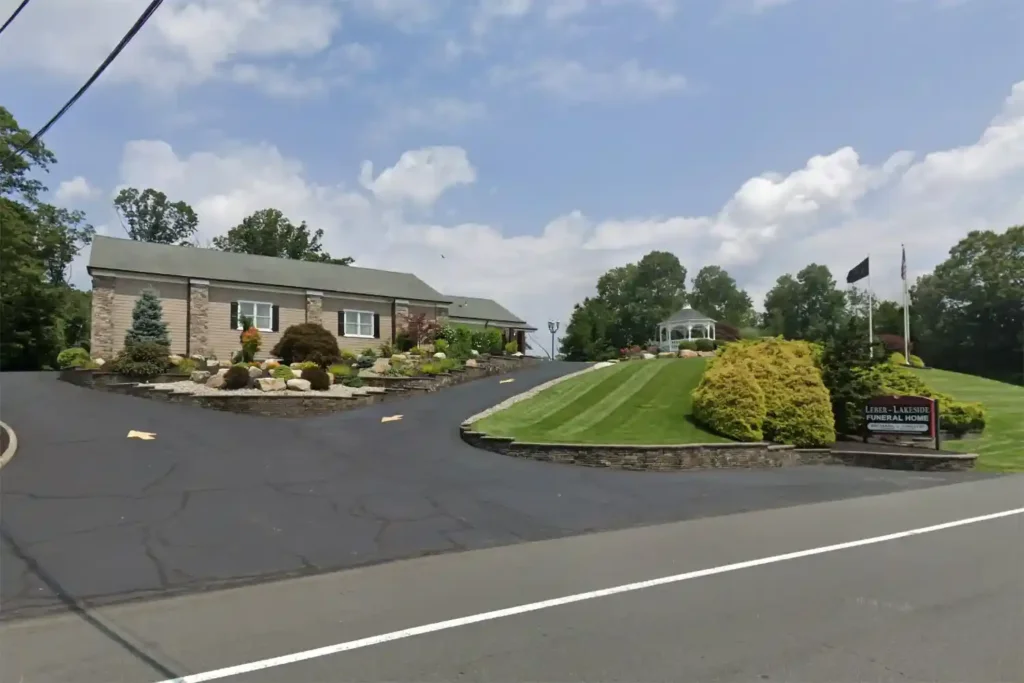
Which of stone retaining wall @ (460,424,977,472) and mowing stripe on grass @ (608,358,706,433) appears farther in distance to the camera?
mowing stripe on grass @ (608,358,706,433)

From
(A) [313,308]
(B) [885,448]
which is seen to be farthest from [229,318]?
(B) [885,448]

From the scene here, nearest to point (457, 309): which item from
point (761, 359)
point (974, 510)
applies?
point (761, 359)

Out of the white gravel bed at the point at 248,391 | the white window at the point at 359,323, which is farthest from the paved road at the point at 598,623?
the white window at the point at 359,323

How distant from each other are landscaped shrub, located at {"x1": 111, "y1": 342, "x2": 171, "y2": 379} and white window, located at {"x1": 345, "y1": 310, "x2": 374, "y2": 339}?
12794 mm

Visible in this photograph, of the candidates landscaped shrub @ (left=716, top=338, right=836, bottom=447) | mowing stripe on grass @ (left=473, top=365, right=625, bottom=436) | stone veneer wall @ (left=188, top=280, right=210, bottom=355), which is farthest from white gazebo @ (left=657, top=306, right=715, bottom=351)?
landscaped shrub @ (left=716, top=338, right=836, bottom=447)

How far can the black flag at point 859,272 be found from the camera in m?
35.2

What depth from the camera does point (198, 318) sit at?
32656mm

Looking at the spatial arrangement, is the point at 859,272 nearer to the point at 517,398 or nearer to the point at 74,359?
the point at 517,398

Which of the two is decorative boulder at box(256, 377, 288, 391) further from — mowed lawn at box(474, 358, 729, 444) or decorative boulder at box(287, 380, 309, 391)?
mowed lawn at box(474, 358, 729, 444)

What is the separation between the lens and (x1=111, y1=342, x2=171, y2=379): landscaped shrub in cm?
2372

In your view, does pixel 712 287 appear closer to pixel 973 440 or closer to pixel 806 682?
pixel 973 440

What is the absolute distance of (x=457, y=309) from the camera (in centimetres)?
4866

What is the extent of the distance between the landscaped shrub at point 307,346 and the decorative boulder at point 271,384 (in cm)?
711

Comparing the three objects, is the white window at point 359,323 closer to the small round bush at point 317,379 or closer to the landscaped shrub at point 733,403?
the small round bush at point 317,379
